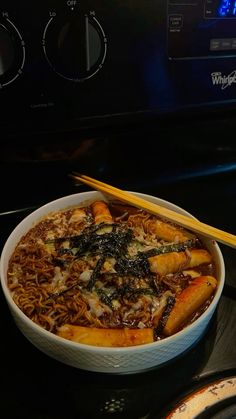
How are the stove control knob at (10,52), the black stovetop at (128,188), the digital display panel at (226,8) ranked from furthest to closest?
the digital display panel at (226,8) → the stove control knob at (10,52) → the black stovetop at (128,188)

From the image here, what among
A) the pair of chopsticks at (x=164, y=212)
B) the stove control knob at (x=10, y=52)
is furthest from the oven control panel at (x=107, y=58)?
the pair of chopsticks at (x=164, y=212)

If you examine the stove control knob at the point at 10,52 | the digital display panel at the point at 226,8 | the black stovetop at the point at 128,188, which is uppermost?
the digital display panel at the point at 226,8

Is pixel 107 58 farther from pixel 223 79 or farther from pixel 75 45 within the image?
pixel 223 79

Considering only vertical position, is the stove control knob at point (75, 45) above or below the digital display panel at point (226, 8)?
below

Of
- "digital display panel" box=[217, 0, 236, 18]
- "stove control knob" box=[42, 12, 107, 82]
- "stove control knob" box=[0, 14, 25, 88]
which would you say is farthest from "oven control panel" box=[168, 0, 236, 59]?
"stove control knob" box=[0, 14, 25, 88]

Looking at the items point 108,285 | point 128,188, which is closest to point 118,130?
point 128,188

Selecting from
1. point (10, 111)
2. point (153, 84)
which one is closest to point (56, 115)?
point (10, 111)

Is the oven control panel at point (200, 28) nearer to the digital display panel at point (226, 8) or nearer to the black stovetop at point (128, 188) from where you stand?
the digital display panel at point (226, 8)
